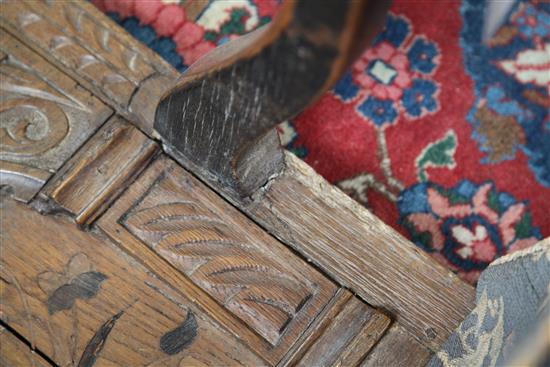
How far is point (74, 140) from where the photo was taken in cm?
83

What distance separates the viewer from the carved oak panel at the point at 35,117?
0.82 metres

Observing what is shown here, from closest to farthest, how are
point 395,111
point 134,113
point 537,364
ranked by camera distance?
point 537,364
point 134,113
point 395,111

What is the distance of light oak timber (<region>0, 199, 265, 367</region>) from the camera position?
79 cm

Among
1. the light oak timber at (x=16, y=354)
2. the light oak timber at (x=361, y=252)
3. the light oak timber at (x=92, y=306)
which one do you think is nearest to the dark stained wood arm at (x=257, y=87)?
the light oak timber at (x=361, y=252)

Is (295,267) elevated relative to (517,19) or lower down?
lower down

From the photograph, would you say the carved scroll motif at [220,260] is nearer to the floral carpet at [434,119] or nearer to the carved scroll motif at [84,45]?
the carved scroll motif at [84,45]

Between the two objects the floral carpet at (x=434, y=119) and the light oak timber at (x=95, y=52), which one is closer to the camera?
the light oak timber at (x=95, y=52)

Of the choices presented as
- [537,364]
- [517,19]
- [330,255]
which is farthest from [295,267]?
[517,19]

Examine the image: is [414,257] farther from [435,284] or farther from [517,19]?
[517,19]

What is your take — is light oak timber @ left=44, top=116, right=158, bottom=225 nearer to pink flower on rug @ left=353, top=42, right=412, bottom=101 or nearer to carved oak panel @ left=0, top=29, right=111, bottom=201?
carved oak panel @ left=0, top=29, right=111, bottom=201

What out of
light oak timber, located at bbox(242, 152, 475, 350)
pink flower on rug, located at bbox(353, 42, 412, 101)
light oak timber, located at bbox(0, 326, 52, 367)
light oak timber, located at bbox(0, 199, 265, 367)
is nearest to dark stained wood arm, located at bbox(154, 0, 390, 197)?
light oak timber, located at bbox(242, 152, 475, 350)

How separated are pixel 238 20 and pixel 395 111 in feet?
1.00

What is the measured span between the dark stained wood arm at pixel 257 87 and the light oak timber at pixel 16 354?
0.27 meters

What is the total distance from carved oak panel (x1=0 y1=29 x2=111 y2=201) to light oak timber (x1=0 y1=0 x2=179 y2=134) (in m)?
0.02
